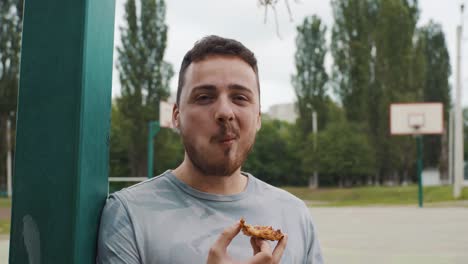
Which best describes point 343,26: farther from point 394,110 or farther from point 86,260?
point 86,260

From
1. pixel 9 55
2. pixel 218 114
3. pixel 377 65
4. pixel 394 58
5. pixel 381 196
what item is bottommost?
pixel 381 196

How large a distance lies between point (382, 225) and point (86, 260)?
335 inches

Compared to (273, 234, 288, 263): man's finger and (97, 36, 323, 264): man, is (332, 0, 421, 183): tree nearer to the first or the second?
(97, 36, 323, 264): man

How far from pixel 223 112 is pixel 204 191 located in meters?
0.23

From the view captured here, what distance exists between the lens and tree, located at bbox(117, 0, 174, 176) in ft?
84.0

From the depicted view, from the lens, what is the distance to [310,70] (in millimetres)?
28750

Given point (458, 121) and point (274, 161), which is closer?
point (458, 121)

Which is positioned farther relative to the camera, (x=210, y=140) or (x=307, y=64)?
(x=307, y=64)

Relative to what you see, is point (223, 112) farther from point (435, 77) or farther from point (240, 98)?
point (435, 77)

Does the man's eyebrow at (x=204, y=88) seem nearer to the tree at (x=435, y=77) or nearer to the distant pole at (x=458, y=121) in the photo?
the distant pole at (x=458, y=121)

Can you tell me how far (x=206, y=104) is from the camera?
126 centimetres

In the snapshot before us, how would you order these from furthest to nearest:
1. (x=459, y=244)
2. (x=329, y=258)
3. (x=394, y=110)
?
(x=394, y=110)
(x=459, y=244)
(x=329, y=258)

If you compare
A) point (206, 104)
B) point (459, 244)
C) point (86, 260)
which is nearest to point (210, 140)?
point (206, 104)

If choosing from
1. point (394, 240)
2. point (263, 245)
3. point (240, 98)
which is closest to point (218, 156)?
point (240, 98)
